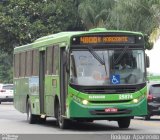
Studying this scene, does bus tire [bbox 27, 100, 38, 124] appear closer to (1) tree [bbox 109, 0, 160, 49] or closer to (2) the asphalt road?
(2) the asphalt road

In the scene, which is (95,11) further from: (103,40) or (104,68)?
(104,68)

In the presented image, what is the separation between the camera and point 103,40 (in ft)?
68.8

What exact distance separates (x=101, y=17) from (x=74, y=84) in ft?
104

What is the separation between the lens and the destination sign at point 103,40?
821 inches

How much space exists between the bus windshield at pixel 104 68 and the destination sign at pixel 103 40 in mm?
283

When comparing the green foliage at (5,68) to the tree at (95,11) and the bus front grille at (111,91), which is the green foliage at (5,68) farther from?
the bus front grille at (111,91)

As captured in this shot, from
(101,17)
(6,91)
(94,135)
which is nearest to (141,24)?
(101,17)

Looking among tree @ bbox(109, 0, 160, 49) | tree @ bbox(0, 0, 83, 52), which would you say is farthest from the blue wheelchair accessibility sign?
tree @ bbox(0, 0, 83, 52)

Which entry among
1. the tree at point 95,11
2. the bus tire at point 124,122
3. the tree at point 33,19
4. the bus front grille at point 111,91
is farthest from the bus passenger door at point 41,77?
the tree at point 33,19

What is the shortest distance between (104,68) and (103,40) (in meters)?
0.94

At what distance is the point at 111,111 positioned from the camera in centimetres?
2041

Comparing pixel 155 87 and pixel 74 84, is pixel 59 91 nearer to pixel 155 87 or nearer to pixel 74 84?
pixel 74 84

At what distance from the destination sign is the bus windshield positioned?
0.93ft

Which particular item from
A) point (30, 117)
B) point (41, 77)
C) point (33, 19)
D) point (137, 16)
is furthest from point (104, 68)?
point (33, 19)
